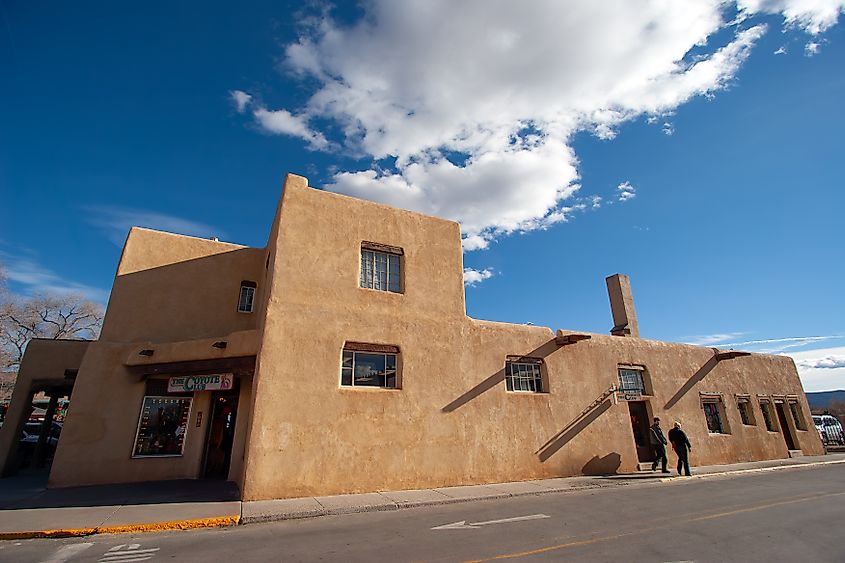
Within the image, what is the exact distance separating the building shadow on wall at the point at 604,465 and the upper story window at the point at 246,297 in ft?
41.0

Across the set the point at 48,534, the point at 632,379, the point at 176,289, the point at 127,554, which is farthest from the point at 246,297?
the point at 632,379

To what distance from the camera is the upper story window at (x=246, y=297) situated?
14.6 metres

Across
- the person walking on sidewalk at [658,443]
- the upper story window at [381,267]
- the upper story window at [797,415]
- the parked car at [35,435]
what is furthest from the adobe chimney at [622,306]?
the parked car at [35,435]

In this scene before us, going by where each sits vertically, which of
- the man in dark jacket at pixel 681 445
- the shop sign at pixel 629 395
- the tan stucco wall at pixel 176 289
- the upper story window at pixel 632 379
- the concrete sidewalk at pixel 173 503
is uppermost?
the tan stucco wall at pixel 176 289

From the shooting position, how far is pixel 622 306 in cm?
1781

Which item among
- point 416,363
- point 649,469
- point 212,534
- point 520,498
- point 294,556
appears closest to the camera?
point 294,556

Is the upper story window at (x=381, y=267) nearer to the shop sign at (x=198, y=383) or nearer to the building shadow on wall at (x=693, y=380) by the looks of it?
the shop sign at (x=198, y=383)

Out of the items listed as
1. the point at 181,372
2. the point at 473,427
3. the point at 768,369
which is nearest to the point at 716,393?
the point at 768,369

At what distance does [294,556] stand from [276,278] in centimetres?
646

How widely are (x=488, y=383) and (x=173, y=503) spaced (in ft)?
27.0

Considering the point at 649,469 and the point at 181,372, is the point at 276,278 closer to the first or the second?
the point at 181,372

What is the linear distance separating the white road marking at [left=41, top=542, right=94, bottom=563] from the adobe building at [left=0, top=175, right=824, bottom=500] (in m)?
2.94

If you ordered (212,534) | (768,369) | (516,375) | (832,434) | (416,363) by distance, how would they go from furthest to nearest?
(832,434)
(768,369)
(516,375)
(416,363)
(212,534)

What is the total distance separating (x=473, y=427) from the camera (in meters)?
11.5
